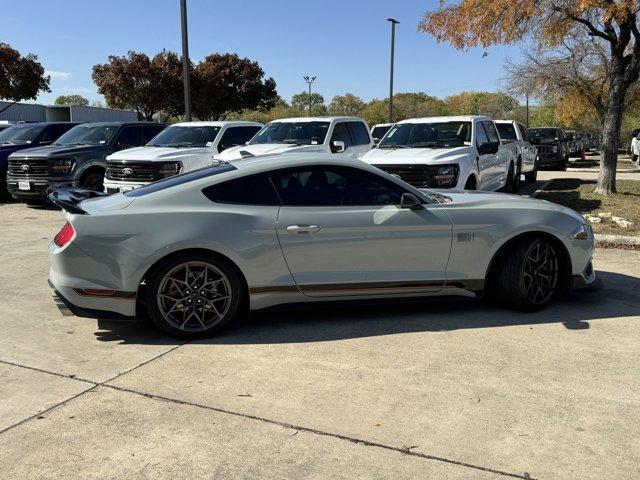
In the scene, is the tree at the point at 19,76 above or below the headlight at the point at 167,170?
above

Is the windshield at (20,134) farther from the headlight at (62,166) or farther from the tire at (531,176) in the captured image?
the tire at (531,176)

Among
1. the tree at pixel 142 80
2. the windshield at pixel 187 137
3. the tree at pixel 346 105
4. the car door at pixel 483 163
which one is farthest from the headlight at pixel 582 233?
the tree at pixel 346 105

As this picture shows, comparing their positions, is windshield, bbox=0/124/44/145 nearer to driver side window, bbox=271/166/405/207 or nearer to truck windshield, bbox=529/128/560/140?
driver side window, bbox=271/166/405/207

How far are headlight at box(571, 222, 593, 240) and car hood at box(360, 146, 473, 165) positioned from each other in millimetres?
3656

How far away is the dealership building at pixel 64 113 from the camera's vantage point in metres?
28.9

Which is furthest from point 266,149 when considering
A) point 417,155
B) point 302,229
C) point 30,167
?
point 302,229

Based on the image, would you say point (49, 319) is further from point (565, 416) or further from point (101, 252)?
point (565, 416)

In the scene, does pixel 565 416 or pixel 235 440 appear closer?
pixel 235 440

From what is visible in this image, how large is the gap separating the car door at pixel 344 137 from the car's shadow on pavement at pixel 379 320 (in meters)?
6.27

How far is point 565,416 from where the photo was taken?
3.50 meters

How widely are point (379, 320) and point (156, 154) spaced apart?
24.2ft

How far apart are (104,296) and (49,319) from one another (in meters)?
1.11

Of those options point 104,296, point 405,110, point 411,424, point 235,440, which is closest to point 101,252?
point 104,296

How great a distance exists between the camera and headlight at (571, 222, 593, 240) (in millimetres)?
5344
